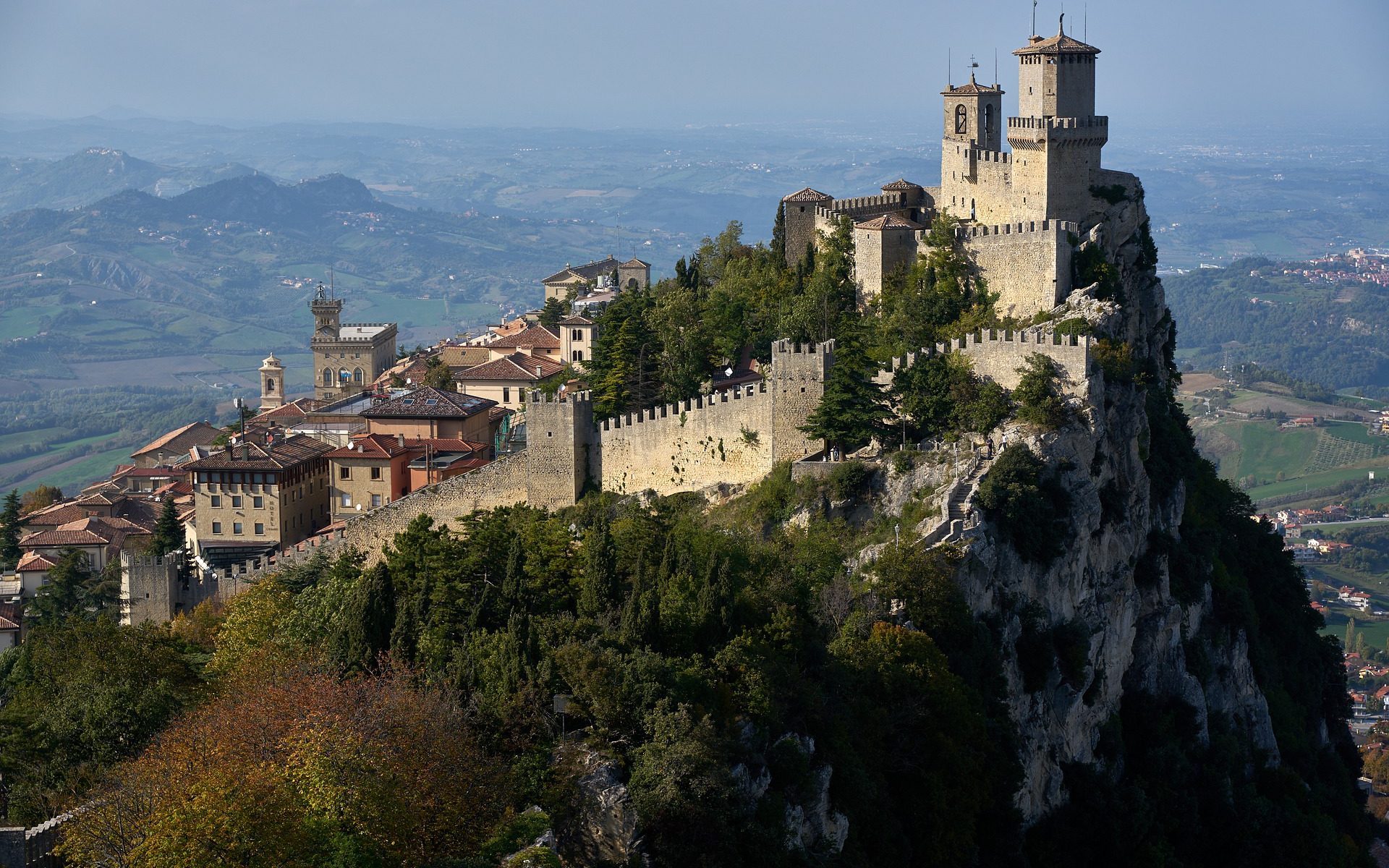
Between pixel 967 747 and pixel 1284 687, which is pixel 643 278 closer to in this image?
pixel 1284 687

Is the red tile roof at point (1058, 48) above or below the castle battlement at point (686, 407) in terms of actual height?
above

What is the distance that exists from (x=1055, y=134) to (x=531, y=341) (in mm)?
26201

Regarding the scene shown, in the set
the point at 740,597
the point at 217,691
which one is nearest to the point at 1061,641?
the point at 740,597

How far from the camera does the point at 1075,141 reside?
168 ft

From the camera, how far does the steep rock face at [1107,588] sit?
41.7 m

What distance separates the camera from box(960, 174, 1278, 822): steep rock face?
4166 cm

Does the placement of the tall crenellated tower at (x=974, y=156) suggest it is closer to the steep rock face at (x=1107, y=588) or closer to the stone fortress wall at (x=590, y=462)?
the steep rock face at (x=1107, y=588)

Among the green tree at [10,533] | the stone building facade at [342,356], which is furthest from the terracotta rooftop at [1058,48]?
the stone building facade at [342,356]

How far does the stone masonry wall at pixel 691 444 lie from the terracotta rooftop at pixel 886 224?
870cm

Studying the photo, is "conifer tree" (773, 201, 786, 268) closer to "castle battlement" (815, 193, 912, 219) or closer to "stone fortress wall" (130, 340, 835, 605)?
"castle battlement" (815, 193, 912, 219)

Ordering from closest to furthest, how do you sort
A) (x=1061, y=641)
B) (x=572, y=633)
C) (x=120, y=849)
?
(x=120, y=849), (x=572, y=633), (x=1061, y=641)

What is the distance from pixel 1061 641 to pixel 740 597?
34.7ft

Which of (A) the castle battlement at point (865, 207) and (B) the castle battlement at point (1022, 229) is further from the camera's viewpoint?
(A) the castle battlement at point (865, 207)

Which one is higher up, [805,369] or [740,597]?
[805,369]
